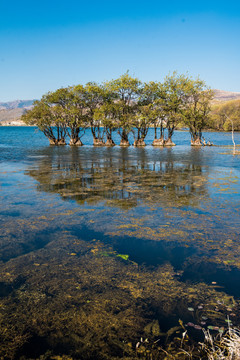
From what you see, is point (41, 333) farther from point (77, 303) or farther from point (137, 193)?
point (137, 193)

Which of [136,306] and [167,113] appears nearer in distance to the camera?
[136,306]

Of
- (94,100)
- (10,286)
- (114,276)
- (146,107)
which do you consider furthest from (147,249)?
(94,100)

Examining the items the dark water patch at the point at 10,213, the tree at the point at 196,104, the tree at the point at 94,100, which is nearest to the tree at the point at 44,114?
the tree at the point at 94,100

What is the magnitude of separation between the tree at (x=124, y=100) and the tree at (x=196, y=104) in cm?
1261

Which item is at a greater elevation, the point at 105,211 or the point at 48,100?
the point at 48,100

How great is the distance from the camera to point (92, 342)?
13.8 feet

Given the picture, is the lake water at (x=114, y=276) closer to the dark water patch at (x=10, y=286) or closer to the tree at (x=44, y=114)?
the dark water patch at (x=10, y=286)

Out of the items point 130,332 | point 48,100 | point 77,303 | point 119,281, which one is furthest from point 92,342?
point 48,100

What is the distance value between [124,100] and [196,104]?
60.3 ft

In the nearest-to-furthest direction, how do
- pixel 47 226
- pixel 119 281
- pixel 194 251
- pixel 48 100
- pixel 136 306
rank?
pixel 136 306, pixel 119 281, pixel 194 251, pixel 47 226, pixel 48 100

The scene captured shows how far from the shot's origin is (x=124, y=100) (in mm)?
64500

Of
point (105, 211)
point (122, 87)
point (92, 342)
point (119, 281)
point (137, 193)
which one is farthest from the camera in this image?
point (122, 87)

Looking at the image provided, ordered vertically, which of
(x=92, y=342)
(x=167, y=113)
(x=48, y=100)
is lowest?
(x=92, y=342)

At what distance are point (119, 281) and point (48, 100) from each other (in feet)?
223
